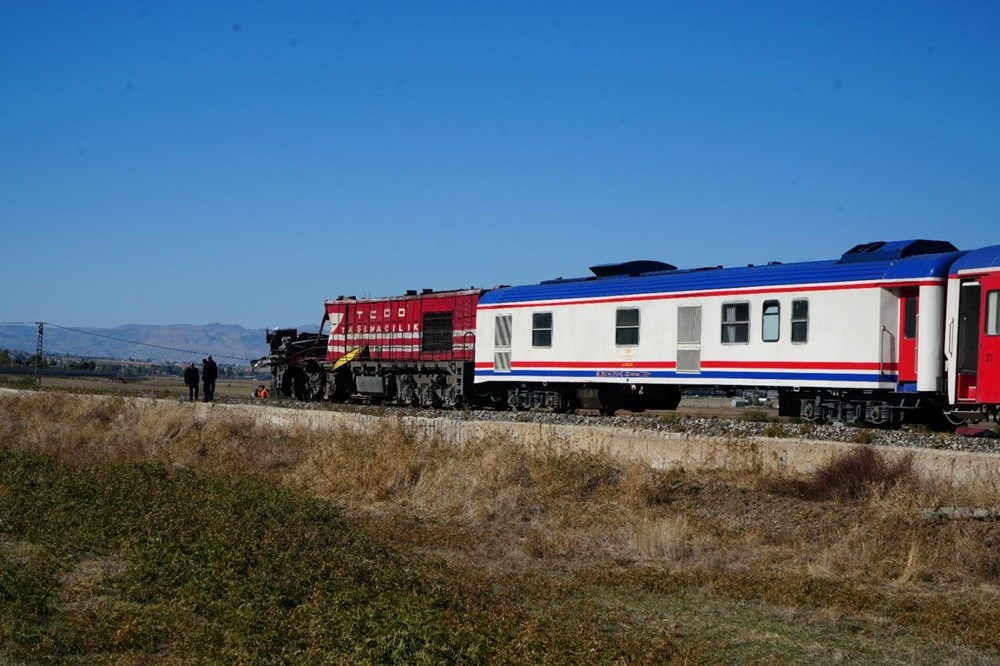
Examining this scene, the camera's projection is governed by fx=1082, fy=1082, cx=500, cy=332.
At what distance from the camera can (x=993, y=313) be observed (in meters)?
18.0

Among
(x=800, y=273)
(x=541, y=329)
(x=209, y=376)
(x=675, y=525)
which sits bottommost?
(x=675, y=525)

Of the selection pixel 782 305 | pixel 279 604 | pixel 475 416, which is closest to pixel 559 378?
pixel 475 416

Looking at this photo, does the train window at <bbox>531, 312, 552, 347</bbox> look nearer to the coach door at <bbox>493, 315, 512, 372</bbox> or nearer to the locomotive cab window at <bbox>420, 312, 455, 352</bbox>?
the coach door at <bbox>493, 315, 512, 372</bbox>

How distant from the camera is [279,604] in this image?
10.0 m

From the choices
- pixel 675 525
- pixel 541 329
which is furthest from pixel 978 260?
pixel 541 329

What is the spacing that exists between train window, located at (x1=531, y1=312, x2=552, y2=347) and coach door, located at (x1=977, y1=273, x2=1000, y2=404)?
1134 centimetres

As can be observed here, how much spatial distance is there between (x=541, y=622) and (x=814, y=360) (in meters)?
13.2

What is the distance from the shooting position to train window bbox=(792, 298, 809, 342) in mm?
21047

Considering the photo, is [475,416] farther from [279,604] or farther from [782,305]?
[279,604]

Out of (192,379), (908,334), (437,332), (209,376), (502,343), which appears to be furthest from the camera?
(192,379)

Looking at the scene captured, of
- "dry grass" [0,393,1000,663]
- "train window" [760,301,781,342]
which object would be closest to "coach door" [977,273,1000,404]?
"dry grass" [0,393,1000,663]

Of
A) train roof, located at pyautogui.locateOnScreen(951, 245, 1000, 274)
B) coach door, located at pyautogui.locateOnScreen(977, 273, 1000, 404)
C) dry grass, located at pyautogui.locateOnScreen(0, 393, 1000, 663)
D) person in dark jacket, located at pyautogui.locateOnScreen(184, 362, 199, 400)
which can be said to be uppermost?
train roof, located at pyautogui.locateOnScreen(951, 245, 1000, 274)

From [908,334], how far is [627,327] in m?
6.97

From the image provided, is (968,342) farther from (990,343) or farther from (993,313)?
(993,313)
